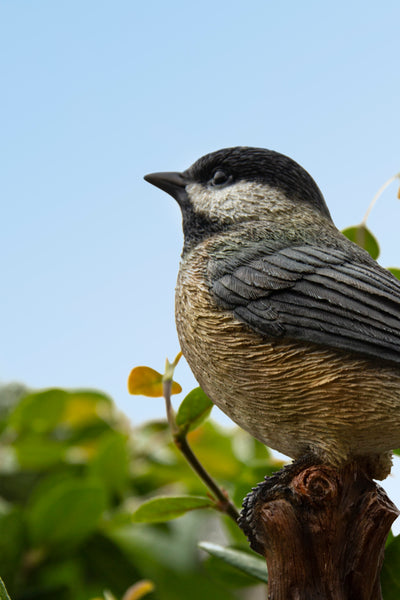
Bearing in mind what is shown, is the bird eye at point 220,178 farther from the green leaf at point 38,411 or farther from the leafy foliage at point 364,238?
the green leaf at point 38,411

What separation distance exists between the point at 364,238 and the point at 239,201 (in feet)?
1.05

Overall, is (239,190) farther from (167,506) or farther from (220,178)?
(167,506)

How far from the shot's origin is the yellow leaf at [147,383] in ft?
3.82

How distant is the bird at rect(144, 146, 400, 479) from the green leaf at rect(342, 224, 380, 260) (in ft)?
0.67

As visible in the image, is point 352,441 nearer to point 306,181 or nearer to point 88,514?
point 306,181

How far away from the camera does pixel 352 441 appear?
984mm

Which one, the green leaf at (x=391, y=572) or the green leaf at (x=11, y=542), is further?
the green leaf at (x=11, y=542)

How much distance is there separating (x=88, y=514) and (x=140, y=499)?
1.50ft

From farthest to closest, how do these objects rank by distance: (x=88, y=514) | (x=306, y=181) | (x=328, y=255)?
1. (x=88, y=514)
2. (x=306, y=181)
3. (x=328, y=255)

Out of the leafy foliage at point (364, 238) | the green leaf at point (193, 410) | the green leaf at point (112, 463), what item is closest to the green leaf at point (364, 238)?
the leafy foliage at point (364, 238)

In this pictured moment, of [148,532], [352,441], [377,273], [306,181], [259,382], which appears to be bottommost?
[148,532]

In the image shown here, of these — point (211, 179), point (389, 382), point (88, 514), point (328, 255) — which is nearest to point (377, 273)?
point (328, 255)

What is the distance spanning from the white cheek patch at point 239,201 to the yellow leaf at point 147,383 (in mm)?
319

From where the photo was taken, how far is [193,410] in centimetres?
113
